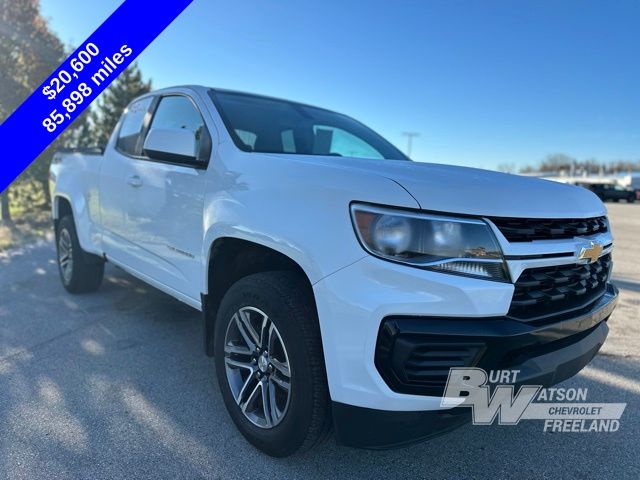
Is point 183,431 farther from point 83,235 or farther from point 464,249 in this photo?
point 83,235

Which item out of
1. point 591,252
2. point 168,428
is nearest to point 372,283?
point 591,252

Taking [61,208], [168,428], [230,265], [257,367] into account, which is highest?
[230,265]

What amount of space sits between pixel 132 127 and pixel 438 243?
3.19m

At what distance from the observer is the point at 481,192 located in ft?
5.92

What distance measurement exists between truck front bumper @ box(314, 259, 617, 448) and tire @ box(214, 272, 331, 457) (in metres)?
0.11

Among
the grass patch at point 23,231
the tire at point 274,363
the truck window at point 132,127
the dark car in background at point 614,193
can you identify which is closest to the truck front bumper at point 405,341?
the tire at point 274,363

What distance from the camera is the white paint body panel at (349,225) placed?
1.66 m

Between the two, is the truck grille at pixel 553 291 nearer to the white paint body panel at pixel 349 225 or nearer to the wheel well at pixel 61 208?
the white paint body panel at pixel 349 225

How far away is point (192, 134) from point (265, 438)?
5.51ft

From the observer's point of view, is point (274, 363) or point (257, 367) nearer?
point (274, 363)

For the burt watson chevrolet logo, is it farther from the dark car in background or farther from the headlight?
the dark car in background

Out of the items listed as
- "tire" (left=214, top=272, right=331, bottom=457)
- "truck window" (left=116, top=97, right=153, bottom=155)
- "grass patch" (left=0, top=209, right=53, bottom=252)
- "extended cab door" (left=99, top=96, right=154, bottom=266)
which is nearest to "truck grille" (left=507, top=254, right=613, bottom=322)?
"tire" (left=214, top=272, right=331, bottom=457)

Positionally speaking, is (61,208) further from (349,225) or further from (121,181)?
→ (349,225)

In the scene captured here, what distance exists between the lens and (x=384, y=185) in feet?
5.86
